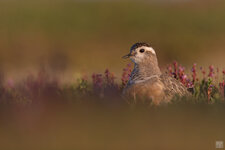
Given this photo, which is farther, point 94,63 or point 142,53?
point 94,63

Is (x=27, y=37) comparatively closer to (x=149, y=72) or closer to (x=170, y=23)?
(x=170, y=23)

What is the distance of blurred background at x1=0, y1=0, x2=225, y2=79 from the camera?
62.6 feet

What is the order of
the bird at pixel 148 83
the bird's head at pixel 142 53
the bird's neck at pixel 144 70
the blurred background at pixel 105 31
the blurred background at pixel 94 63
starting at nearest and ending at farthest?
the blurred background at pixel 94 63 < the bird at pixel 148 83 < the bird's neck at pixel 144 70 < the bird's head at pixel 142 53 < the blurred background at pixel 105 31

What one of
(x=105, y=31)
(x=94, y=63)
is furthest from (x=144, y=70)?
(x=105, y=31)

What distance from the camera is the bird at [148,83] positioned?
19.5ft

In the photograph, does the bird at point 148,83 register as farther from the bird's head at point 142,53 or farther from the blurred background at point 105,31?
the blurred background at point 105,31

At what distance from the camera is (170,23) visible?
81.1 ft

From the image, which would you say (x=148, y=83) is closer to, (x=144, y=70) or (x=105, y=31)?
(x=144, y=70)

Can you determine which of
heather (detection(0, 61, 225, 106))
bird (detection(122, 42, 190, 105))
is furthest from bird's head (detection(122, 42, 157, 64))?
heather (detection(0, 61, 225, 106))

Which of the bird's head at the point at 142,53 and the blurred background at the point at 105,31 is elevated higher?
the blurred background at the point at 105,31

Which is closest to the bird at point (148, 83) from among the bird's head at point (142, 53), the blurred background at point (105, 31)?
the bird's head at point (142, 53)

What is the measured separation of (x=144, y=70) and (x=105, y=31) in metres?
16.4

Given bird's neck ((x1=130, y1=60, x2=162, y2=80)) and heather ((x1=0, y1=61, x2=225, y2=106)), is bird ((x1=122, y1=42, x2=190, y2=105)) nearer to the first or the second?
bird's neck ((x1=130, y1=60, x2=162, y2=80))

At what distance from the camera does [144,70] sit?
6617 millimetres
